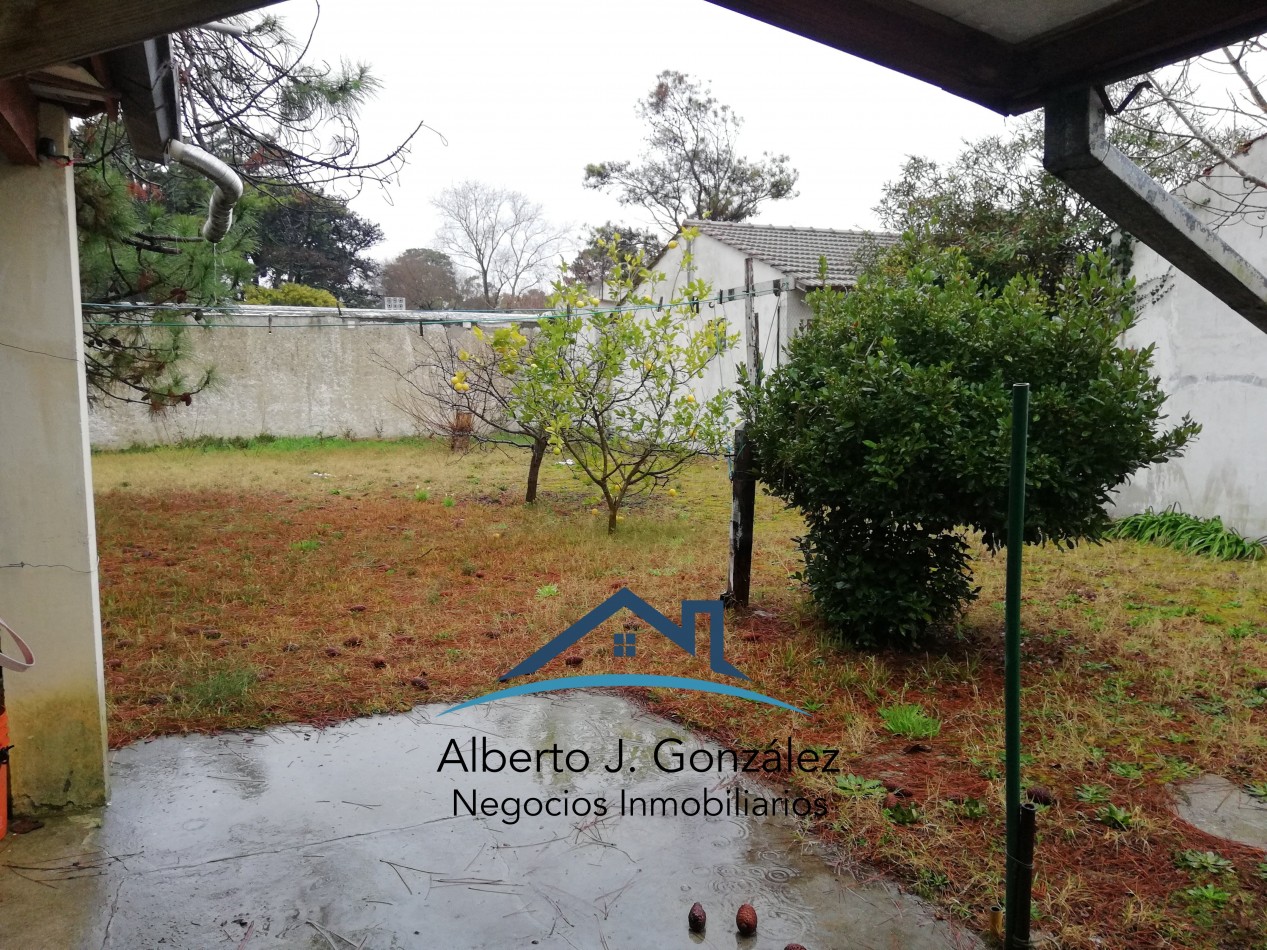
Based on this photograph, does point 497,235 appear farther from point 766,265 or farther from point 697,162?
point 766,265

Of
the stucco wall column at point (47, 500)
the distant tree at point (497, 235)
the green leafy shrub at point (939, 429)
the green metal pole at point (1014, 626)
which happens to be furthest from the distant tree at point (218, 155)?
the distant tree at point (497, 235)

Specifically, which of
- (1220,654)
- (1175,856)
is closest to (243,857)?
(1175,856)

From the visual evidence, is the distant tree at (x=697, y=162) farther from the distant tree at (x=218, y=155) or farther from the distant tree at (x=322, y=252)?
the distant tree at (x=218, y=155)

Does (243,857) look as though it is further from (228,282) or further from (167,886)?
(228,282)

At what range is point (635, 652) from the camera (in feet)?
14.0

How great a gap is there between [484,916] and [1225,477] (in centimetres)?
696

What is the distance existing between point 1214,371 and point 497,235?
22007 millimetres

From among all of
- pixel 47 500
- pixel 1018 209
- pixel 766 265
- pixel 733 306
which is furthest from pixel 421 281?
pixel 47 500

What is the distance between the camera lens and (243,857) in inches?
95.3

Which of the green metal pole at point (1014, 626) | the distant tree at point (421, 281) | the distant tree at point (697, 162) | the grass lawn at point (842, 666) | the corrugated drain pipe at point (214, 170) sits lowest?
the grass lawn at point (842, 666)

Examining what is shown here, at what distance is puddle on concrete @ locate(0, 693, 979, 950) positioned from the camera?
2092 millimetres

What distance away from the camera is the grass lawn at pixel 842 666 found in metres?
2.39

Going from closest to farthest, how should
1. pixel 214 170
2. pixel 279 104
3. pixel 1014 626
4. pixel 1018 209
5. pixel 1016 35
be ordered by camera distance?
pixel 1016 35
pixel 1014 626
pixel 214 170
pixel 279 104
pixel 1018 209

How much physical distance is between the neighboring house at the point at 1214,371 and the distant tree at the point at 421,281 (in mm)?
22716
